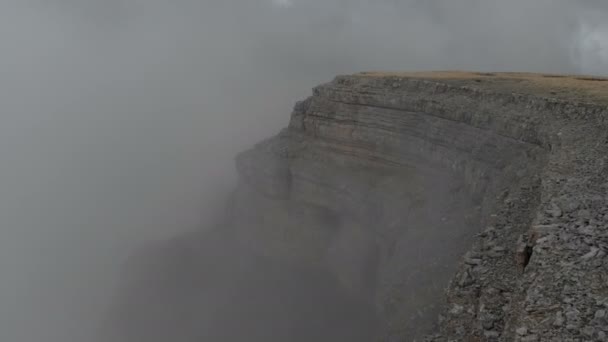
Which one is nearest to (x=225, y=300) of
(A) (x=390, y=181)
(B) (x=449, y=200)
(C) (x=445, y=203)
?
(A) (x=390, y=181)

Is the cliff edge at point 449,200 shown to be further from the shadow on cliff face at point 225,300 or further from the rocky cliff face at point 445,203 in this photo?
the shadow on cliff face at point 225,300

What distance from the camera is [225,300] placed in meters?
54.3

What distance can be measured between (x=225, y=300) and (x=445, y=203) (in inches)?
1154

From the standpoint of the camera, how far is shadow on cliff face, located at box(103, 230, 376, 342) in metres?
45.7

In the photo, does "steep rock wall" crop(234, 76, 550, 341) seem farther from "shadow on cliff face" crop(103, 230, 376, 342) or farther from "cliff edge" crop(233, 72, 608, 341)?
"shadow on cliff face" crop(103, 230, 376, 342)

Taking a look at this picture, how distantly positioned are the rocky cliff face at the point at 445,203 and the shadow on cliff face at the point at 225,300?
45.7 inches

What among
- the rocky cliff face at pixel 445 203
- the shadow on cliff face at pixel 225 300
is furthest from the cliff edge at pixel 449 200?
the shadow on cliff face at pixel 225 300

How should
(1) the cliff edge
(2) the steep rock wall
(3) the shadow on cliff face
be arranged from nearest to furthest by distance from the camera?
1. (1) the cliff edge
2. (2) the steep rock wall
3. (3) the shadow on cliff face

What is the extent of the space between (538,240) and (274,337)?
36026mm

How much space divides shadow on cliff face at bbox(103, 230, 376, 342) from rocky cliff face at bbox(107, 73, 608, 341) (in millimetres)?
1161

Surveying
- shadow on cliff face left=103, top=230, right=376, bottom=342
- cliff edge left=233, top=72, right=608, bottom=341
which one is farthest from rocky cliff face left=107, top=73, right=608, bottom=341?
shadow on cliff face left=103, top=230, right=376, bottom=342

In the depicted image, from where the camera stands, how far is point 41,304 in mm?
70812

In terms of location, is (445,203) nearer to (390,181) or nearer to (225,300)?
(390,181)

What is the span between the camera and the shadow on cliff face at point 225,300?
45.7 metres
